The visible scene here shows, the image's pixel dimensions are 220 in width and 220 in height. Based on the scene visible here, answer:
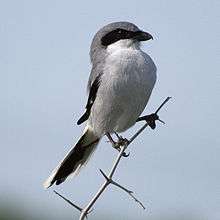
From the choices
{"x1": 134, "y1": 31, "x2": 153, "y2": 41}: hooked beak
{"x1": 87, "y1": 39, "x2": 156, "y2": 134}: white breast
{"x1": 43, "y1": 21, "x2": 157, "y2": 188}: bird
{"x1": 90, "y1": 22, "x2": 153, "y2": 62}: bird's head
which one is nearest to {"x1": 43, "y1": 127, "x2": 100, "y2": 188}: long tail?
{"x1": 43, "y1": 21, "x2": 157, "y2": 188}: bird

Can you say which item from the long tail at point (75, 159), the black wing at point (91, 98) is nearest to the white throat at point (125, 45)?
the black wing at point (91, 98)

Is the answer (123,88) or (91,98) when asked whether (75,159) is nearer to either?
(91,98)

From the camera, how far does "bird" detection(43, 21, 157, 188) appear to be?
4664 mm

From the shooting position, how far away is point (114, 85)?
187 inches

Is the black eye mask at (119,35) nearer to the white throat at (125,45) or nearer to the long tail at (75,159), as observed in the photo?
the white throat at (125,45)

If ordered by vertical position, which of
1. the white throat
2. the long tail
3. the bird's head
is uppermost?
the bird's head

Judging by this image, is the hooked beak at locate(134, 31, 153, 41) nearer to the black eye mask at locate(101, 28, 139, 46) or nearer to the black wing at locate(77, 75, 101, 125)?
the black eye mask at locate(101, 28, 139, 46)

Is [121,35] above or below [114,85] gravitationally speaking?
above

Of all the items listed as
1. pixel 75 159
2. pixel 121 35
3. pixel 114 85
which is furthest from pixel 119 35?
pixel 75 159

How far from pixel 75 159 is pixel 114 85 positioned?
0.81 m

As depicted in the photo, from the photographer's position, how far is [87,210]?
2.59m

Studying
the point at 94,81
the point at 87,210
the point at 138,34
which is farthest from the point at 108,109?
the point at 87,210

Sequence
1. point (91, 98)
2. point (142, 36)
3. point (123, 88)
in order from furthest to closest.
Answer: point (91, 98)
point (142, 36)
point (123, 88)

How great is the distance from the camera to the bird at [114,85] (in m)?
4.66
